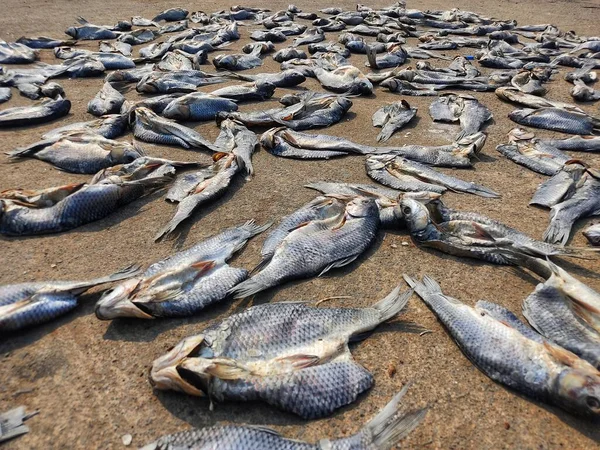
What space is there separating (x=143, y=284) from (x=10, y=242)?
66.1 inches

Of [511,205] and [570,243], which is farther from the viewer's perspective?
[511,205]

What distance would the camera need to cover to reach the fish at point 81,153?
4988 millimetres

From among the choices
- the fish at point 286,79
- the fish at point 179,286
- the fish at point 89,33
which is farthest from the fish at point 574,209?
the fish at point 89,33

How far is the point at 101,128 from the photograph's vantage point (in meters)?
5.77

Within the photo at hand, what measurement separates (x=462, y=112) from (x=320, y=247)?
4.42 metres

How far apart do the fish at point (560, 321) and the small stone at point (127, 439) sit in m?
2.80

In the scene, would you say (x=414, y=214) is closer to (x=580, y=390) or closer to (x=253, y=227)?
(x=253, y=227)

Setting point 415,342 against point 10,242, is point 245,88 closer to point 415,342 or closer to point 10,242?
point 10,242

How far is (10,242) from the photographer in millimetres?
3852

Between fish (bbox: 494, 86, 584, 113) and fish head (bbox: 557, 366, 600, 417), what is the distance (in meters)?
5.76

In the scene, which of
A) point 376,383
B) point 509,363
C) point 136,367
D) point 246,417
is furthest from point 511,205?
point 136,367

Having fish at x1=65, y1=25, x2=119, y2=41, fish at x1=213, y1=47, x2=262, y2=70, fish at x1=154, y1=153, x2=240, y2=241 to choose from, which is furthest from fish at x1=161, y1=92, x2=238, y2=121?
fish at x1=65, y1=25, x2=119, y2=41

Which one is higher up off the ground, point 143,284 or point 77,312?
point 143,284

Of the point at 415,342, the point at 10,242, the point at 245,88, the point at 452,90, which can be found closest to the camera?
the point at 415,342
